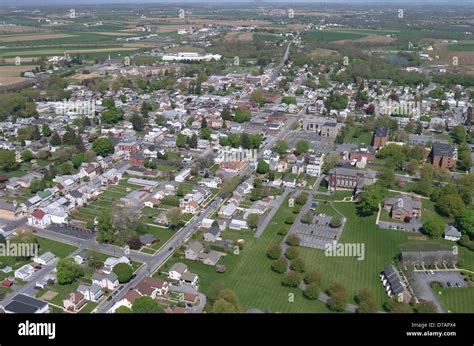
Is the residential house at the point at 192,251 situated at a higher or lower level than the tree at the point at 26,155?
lower

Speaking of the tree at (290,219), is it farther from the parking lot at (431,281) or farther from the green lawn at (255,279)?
the parking lot at (431,281)

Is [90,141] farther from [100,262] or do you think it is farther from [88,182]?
[100,262]

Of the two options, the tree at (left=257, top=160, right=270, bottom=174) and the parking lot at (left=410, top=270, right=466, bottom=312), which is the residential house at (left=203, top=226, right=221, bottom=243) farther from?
the parking lot at (left=410, top=270, right=466, bottom=312)

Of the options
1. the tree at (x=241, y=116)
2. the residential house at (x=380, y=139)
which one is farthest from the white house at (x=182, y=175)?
the residential house at (x=380, y=139)

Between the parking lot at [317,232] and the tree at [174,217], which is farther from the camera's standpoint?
the tree at [174,217]

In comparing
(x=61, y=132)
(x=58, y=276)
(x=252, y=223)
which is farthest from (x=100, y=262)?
(x=61, y=132)

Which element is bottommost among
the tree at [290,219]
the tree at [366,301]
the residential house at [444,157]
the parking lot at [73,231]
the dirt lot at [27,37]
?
the tree at [366,301]

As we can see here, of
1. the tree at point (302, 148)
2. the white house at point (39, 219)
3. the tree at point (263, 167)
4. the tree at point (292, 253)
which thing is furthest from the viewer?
the tree at point (302, 148)
